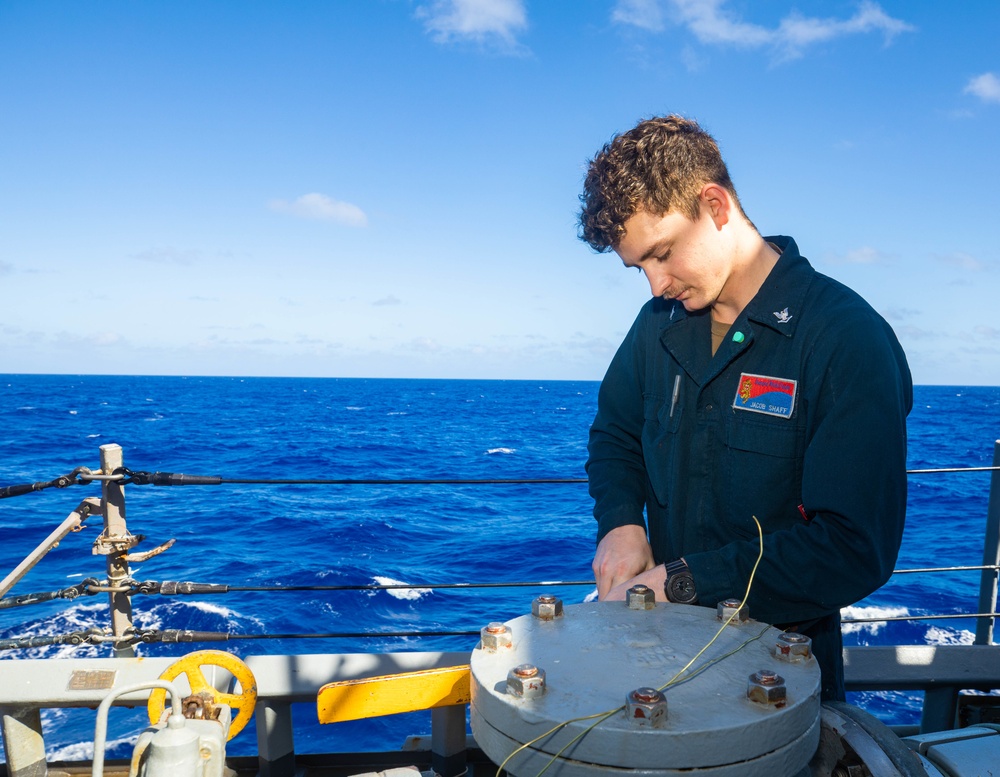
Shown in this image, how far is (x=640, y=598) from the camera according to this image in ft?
4.56

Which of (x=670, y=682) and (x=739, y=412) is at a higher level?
(x=739, y=412)

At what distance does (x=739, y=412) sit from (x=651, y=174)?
54 cm

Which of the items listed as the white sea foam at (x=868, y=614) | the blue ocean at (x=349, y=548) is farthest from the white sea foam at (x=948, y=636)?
the white sea foam at (x=868, y=614)

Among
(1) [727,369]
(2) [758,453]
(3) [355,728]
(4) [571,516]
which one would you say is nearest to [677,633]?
(2) [758,453]

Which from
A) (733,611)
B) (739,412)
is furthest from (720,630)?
(739,412)

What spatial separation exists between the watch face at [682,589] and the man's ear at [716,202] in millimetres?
744

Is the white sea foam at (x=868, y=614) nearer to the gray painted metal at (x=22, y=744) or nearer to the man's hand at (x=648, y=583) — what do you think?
the man's hand at (x=648, y=583)

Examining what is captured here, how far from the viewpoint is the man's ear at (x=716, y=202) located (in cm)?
160

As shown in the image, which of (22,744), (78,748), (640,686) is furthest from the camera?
(78,748)

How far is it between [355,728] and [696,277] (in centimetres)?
558

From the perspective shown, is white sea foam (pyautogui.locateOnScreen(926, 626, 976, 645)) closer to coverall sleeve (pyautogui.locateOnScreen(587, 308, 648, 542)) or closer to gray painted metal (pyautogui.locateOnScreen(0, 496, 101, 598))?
coverall sleeve (pyautogui.locateOnScreen(587, 308, 648, 542))

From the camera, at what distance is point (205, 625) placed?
805 centimetres

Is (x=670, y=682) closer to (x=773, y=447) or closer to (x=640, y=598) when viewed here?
(x=640, y=598)

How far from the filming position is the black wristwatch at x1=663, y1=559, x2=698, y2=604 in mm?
1429
